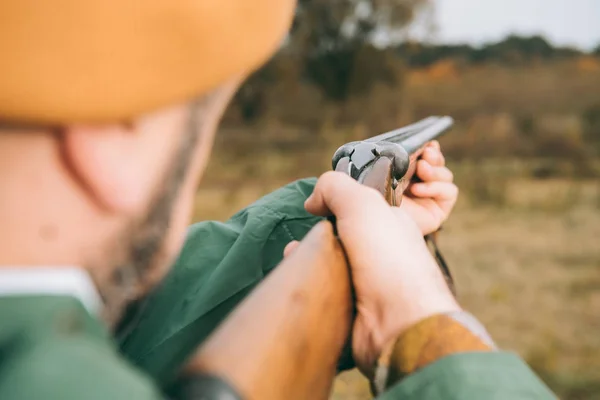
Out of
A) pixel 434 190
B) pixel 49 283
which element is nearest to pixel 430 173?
pixel 434 190

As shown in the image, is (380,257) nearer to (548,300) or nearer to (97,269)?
(97,269)

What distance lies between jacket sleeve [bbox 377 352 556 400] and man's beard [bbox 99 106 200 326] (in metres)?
0.27

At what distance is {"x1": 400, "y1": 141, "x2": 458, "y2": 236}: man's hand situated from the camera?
145 centimetres

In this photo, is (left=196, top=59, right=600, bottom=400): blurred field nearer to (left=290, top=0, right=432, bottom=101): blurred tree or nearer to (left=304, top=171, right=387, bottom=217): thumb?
(left=290, top=0, right=432, bottom=101): blurred tree

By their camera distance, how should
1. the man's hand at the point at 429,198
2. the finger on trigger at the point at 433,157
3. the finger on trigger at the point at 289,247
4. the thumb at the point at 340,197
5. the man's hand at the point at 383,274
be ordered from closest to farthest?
the man's hand at the point at 383,274, the thumb at the point at 340,197, the finger on trigger at the point at 289,247, the man's hand at the point at 429,198, the finger on trigger at the point at 433,157

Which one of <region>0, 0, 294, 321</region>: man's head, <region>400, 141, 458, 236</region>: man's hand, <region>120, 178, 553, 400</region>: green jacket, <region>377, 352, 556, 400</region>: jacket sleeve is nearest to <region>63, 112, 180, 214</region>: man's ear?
<region>0, 0, 294, 321</region>: man's head

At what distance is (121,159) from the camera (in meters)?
0.54

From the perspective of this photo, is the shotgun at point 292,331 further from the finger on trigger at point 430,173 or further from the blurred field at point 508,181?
the blurred field at point 508,181

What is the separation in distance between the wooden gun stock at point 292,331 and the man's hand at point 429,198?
0.61m

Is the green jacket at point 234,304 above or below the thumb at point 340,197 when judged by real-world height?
below

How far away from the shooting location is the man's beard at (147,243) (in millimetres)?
572

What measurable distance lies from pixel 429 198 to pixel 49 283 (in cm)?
111

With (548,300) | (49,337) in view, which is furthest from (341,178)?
(548,300)

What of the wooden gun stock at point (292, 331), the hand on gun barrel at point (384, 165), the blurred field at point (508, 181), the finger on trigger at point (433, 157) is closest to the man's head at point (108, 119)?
the wooden gun stock at point (292, 331)
